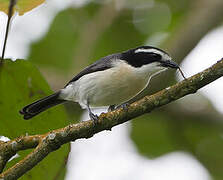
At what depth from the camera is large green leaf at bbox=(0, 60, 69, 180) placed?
3090 mm

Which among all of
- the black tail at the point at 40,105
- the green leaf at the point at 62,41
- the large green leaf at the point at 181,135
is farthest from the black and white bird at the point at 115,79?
the green leaf at the point at 62,41

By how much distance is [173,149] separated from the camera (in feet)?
21.4

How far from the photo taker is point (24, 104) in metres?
3.23

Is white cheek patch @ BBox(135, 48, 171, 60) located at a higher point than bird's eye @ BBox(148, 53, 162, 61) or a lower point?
higher

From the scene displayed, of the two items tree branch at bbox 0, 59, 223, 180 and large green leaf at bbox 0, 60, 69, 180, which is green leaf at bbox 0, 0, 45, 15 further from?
tree branch at bbox 0, 59, 223, 180

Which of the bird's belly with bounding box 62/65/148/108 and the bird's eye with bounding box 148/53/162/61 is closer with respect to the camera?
the bird's belly with bounding box 62/65/148/108

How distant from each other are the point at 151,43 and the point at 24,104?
184 inches

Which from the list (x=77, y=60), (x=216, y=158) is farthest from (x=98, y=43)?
(x=216, y=158)

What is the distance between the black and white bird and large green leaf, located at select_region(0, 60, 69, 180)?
3.47ft

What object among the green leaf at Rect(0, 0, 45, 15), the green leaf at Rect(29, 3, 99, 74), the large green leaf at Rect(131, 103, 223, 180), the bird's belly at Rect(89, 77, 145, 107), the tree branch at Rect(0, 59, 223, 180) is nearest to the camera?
the green leaf at Rect(0, 0, 45, 15)

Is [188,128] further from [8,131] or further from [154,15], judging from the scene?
[8,131]

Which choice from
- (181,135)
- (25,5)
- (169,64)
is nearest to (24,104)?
(25,5)

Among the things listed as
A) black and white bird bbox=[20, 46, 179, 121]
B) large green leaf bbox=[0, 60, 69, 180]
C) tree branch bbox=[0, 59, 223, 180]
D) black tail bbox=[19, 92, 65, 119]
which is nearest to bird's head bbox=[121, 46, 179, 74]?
black and white bird bbox=[20, 46, 179, 121]

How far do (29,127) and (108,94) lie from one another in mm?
1348
